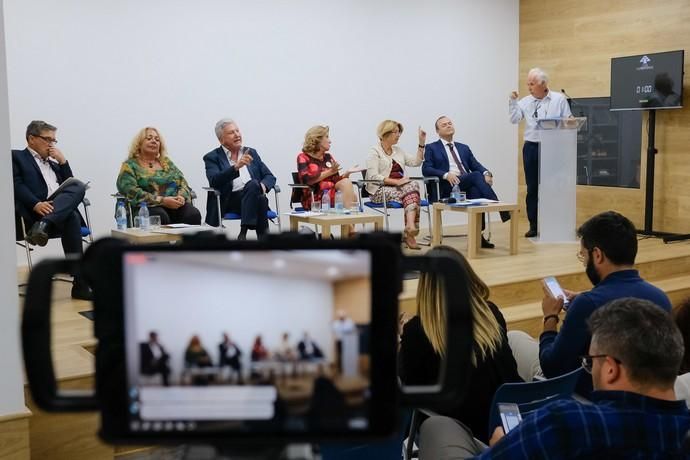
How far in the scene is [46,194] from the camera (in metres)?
5.09

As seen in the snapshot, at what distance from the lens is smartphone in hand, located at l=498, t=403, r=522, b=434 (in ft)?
6.12

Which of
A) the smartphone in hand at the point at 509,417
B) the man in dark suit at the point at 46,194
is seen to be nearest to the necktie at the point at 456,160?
the man in dark suit at the point at 46,194

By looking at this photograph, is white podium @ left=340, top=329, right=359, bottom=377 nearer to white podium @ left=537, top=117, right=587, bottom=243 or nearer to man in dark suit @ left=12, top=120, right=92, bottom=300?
man in dark suit @ left=12, top=120, right=92, bottom=300

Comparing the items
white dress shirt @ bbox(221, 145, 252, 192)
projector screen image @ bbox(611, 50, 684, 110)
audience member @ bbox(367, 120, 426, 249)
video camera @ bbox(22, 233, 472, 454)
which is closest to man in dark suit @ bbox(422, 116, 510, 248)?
audience member @ bbox(367, 120, 426, 249)

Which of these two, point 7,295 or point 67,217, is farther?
point 67,217

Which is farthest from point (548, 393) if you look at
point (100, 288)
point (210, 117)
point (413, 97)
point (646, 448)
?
point (413, 97)

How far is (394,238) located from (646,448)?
2.74 feet

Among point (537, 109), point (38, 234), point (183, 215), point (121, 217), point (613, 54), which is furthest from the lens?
point (613, 54)

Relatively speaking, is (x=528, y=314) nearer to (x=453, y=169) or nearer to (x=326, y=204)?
(x=326, y=204)

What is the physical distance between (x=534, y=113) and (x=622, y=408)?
614 cm

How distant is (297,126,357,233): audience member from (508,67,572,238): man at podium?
188cm

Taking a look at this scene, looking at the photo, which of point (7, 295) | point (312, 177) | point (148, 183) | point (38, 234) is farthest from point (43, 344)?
point (312, 177)

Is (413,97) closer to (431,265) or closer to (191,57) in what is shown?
(191,57)

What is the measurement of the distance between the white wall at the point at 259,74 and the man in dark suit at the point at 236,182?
0.98 meters
